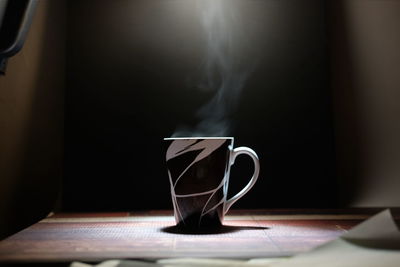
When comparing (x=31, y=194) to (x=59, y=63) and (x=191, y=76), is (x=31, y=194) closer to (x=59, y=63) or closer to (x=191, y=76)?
(x=59, y=63)

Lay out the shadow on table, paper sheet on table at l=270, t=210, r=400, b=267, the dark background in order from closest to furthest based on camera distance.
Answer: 1. paper sheet on table at l=270, t=210, r=400, b=267
2. the shadow on table
3. the dark background

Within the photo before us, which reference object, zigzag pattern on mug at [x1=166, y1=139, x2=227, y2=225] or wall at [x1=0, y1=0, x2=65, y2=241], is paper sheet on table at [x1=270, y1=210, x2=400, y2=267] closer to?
zigzag pattern on mug at [x1=166, y1=139, x2=227, y2=225]

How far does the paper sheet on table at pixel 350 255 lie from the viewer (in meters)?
0.41

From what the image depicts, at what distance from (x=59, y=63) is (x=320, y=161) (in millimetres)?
653

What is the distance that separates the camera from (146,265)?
422 mm

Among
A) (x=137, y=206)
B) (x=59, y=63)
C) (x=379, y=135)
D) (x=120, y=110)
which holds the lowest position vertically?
(x=137, y=206)

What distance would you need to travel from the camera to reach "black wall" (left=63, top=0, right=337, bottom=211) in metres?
0.93

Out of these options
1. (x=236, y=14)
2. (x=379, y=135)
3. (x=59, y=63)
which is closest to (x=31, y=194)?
(x=59, y=63)

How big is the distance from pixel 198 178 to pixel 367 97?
1.80 feet

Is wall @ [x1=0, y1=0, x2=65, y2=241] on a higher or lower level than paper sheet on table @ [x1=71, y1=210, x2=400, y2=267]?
higher

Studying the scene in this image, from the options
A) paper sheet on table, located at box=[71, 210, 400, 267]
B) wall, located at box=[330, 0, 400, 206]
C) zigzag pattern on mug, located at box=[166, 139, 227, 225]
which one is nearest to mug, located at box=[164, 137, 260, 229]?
zigzag pattern on mug, located at box=[166, 139, 227, 225]

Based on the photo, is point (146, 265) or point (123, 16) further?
point (123, 16)

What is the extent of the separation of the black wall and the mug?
31 centimetres

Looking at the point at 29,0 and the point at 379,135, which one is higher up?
the point at 29,0
